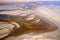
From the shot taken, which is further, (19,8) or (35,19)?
(19,8)

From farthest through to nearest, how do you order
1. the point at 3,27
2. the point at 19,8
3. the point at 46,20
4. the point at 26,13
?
the point at 19,8 → the point at 26,13 → the point at 46,20 → the point at 3,27

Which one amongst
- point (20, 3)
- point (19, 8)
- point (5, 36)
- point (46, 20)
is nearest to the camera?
point (5, 36)

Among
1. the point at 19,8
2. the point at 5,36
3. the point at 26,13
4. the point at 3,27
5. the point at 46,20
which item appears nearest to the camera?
the point at 5,36

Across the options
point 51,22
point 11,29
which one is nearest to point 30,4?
point 51,22

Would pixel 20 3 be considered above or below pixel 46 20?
above

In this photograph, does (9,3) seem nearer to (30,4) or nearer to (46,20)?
(30,4)

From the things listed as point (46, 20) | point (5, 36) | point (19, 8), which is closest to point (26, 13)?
point (19, 8)

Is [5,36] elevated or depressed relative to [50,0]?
depressed

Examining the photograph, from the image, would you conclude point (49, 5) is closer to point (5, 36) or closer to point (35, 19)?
point (35, 19)

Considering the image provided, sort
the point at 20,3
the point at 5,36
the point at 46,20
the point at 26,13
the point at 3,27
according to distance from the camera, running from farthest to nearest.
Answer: the point at 20,3, the point at 26,13, the point at 46,20, the point at 3,27, the point at 5,36

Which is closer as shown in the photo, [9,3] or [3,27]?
[3,27]
